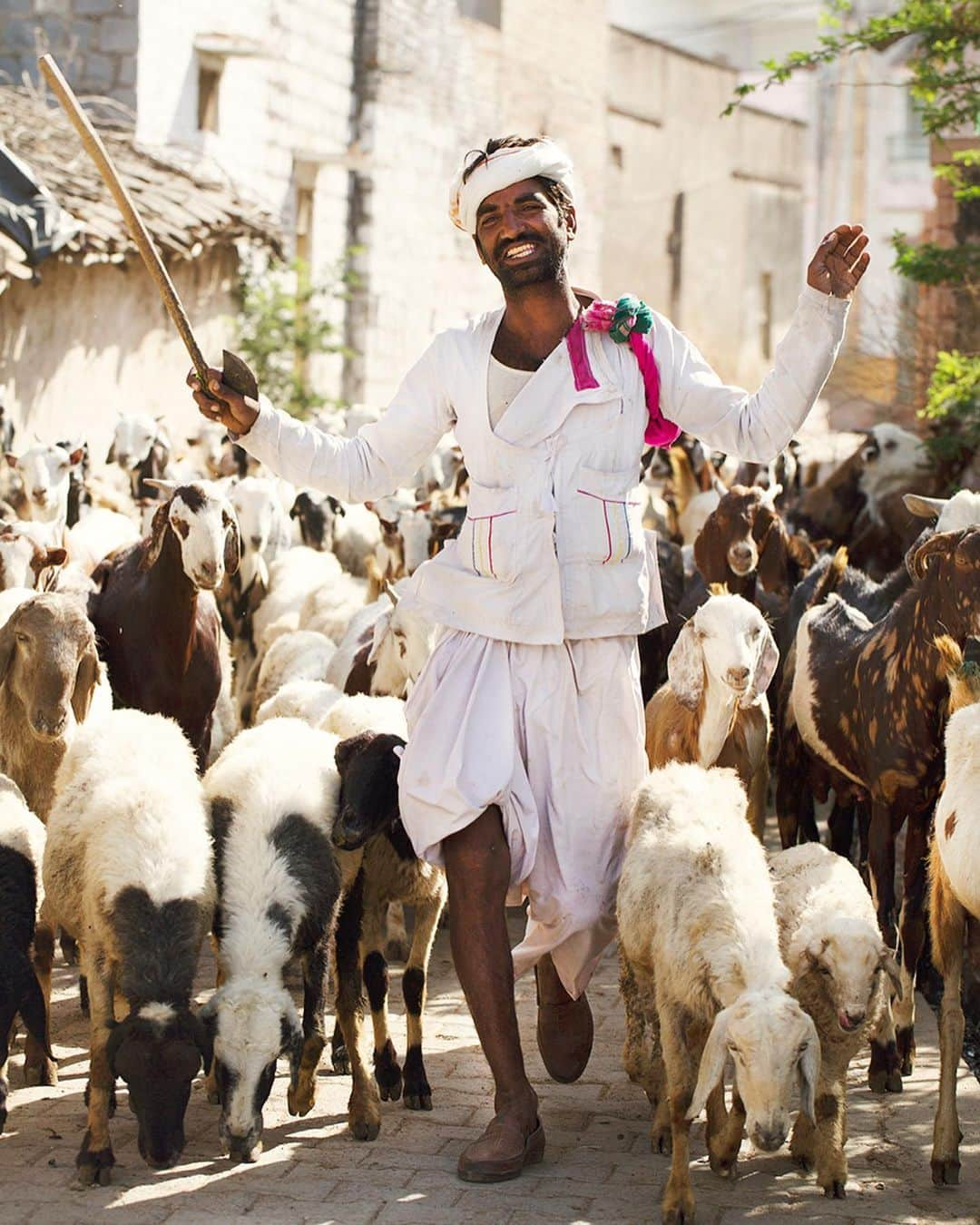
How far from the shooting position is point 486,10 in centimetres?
3070

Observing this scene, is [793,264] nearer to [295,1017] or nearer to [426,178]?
[426,178]

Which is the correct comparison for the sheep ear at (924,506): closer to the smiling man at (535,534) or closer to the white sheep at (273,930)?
the smiling man at (535,534)

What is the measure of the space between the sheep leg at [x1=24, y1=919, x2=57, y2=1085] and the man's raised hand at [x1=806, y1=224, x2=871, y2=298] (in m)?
2.97

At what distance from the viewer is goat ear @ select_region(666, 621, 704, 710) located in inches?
257

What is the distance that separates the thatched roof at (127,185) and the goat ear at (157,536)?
263 inches

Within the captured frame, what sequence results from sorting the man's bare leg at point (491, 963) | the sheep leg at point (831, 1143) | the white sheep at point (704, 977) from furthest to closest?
the man's bare leg at point (491, 963) → the sheep leg at point (831, 1143) → the white sheep at point (704, 977)

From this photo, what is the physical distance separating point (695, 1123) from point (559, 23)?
29.6 metres

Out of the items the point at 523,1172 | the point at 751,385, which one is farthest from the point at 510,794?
the point at 751,385

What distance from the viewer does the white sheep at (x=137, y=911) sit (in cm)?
513

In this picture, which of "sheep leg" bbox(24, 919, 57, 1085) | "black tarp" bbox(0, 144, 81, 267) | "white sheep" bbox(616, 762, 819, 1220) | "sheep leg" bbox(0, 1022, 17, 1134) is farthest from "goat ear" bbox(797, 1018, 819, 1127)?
"black tarp" bbox(0, 144, 81, 267)

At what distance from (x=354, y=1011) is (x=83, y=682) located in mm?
1584

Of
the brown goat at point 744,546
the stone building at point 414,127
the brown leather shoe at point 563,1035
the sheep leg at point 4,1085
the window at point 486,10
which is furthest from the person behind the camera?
the window at point 486,10

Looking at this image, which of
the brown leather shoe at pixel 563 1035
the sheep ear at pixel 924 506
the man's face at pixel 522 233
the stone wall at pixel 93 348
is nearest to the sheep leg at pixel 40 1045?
the brown leather shoe at pixel 563 1035

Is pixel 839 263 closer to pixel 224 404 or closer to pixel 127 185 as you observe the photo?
pixel 224 404
